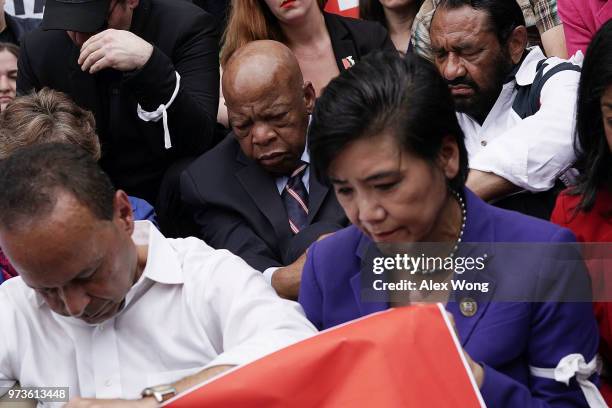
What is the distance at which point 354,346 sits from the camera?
2.15 meters

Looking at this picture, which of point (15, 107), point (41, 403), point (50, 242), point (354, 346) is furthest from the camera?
point (15, 107)

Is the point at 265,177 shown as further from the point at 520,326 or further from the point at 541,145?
the point at 520,326

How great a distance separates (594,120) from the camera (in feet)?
9.58

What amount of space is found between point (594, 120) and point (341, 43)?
1.67 metres

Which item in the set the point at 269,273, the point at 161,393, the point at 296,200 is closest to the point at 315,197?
the point at 296,200

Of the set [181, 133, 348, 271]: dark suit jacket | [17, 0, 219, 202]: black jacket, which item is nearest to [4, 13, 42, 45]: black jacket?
[17, 0, 219, 202]: black jacket

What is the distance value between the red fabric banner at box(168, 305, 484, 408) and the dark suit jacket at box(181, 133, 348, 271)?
1.27 metres

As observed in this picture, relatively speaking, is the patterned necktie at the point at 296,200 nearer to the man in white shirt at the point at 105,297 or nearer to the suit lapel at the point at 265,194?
the suit lapel at the point at 265,194

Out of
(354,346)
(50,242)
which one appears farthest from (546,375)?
(50,242)

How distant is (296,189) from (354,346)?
1.54m

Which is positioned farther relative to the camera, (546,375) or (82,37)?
(82,37)

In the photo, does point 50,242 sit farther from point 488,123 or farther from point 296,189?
point 488,123

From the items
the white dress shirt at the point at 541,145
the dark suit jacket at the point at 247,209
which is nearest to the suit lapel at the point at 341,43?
the dark suit jacket at the point at 247,209

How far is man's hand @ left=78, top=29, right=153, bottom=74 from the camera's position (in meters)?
3.91
